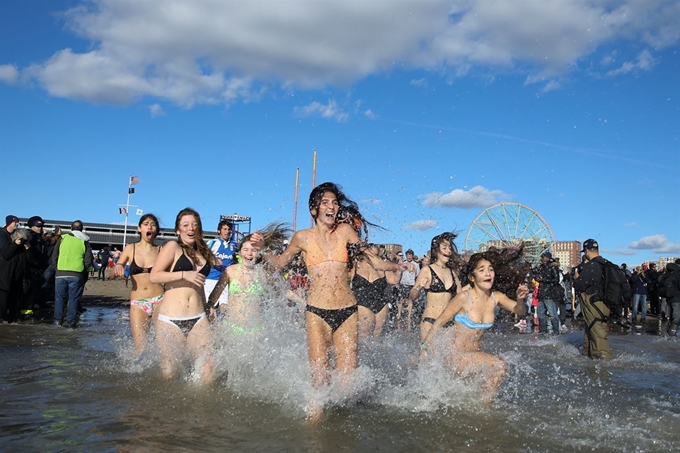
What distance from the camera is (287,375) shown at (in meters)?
5.24

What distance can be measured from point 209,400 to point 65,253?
20.8 ft

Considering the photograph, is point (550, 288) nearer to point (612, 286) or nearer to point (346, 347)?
point (612, 286)

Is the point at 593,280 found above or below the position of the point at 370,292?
above

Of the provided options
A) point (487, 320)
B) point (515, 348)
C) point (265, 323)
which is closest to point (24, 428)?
point (265, 323)

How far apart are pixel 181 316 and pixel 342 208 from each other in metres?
1.77

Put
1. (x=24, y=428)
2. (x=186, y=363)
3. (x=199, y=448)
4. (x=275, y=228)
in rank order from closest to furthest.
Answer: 1. (x=199, y=448)
2. (x=24, y=428)
3. (x=186, y=363)
4. (x=275, y=228)

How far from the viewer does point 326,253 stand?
4.61 meters

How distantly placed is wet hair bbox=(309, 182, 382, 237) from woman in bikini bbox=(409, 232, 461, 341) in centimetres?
189

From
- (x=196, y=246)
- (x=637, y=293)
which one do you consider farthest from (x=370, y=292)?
(x=637, y=293)

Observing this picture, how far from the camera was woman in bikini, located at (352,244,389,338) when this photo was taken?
26.1 ft

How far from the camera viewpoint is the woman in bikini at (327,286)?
4.42m

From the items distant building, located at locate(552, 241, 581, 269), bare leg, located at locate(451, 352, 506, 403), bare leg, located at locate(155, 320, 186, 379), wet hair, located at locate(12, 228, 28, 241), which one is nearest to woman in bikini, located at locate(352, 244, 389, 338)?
bare leg, located at locate(451, 352, 506, 403)

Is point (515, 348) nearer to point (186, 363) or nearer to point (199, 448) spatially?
point (186, 363)

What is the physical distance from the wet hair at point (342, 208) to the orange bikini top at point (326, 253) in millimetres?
280
